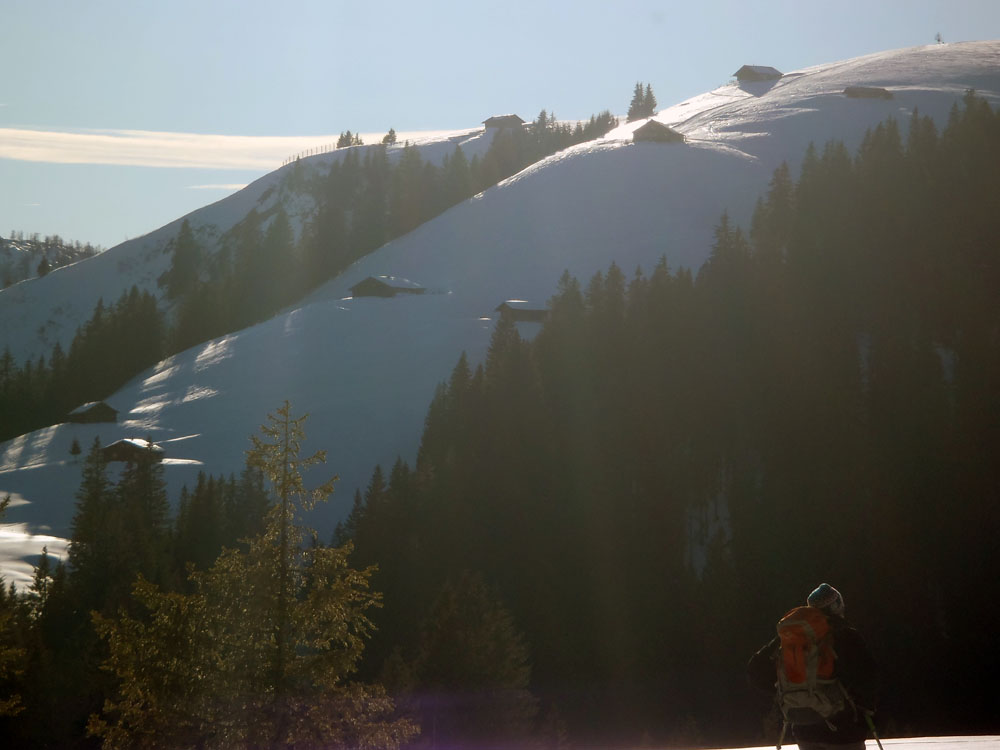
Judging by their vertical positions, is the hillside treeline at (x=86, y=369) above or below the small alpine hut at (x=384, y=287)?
below

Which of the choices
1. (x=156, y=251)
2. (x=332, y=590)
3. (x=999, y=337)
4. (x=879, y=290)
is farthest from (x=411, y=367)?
(x=156, y=251)

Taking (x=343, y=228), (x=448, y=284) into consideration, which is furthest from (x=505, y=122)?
(x=448, y=284)

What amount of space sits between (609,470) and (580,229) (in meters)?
50.3

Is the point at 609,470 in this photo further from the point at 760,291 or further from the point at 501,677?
the point at 501,677

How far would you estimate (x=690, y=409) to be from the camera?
54125 millimetres

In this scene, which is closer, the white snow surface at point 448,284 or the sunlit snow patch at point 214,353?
the white snow surface at point 448,284

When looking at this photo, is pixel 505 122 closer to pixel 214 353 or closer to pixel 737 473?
pixel 214 353

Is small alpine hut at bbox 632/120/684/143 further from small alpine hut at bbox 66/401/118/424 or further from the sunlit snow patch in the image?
small alpine hut at bbox 66/401/118/424

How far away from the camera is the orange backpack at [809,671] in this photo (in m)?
6.92

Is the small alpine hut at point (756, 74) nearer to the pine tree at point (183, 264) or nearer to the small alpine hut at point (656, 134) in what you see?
the small alpine hut at point (656, 134)

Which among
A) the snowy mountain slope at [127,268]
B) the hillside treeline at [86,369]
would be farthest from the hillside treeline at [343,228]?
the snowy mountain slope at [127,268]

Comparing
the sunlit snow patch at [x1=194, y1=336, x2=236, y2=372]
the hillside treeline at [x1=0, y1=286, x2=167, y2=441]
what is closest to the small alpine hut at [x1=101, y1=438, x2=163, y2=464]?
the sunlit snow patch at [x1=194, y1=336, x2=236, y2=372]

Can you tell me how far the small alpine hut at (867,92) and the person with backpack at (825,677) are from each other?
402ft

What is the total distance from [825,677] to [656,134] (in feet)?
370
